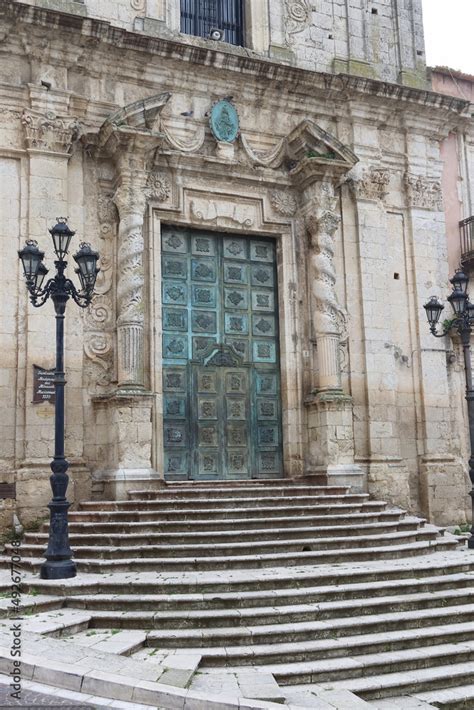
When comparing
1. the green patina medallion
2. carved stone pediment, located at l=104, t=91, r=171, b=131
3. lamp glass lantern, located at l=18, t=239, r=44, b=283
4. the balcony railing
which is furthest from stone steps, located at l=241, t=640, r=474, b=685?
the balcony railing

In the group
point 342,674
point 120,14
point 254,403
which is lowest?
point 342,674

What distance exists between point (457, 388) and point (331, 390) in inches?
124

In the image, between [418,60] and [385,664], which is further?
[418,60]

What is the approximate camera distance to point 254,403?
1303 centimetres

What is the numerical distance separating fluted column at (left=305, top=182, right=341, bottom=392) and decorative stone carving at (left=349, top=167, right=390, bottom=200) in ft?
2.62

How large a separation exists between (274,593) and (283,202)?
290 inches

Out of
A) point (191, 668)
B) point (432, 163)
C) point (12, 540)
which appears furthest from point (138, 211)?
point (191, 668)

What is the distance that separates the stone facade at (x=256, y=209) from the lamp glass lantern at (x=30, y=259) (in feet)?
7.85

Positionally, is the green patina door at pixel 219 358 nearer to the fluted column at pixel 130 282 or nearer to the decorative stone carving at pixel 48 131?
the fluted column at pixel 130 282

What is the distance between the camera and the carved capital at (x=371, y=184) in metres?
14.0

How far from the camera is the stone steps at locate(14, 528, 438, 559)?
9273 millimetres

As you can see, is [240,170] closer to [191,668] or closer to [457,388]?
[457,388]

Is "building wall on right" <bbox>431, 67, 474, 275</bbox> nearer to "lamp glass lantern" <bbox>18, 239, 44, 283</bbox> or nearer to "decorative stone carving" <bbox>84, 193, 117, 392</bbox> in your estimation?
"decorative stone carving" <bbox>84, 193, 117, 392</bbox>

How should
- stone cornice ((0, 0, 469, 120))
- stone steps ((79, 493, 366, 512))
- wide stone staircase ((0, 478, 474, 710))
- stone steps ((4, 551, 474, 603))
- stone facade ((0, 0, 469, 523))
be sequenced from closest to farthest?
wide stone staircase ((0, 478, 474, 710)), stone steps ((4, 551, 474, 603)), stone steps ((79, 493, 366, 512)), stone facade ((0, 0, 469, 523)), stone cornice ((0, 0, 469, 120))
